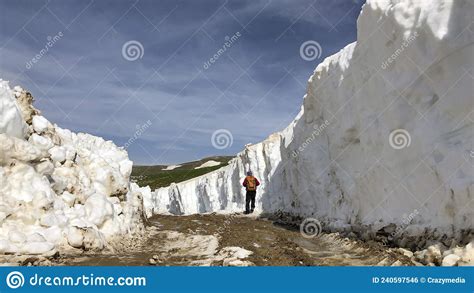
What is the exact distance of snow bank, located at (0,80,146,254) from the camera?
29.6 ft

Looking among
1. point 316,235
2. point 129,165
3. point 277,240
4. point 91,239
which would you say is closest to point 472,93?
point 277,240

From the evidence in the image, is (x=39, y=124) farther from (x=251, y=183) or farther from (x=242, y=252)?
(x=251, y=183)

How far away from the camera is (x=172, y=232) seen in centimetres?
1507

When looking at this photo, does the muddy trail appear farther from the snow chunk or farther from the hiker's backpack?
the hiker's backpack

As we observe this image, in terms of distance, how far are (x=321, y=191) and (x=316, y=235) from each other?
402cm

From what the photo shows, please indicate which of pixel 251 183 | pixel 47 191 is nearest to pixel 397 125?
pixel 47 191

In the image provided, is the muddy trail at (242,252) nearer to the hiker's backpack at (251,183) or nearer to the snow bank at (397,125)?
the snow bank at (397,125)

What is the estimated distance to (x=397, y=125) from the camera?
39.6ft

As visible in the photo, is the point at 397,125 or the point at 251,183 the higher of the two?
the point at 397,125

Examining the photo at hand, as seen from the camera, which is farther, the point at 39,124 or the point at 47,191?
the point at 39,124

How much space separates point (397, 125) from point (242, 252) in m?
5.70

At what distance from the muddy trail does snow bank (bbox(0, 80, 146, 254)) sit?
0.71 metres

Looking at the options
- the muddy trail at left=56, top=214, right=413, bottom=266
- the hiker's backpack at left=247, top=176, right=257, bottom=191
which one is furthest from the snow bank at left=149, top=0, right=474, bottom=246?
the hiker's backpack at left=247, top=176, right=257, bottom=191

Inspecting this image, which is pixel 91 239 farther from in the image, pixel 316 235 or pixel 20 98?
pixel 316 235
